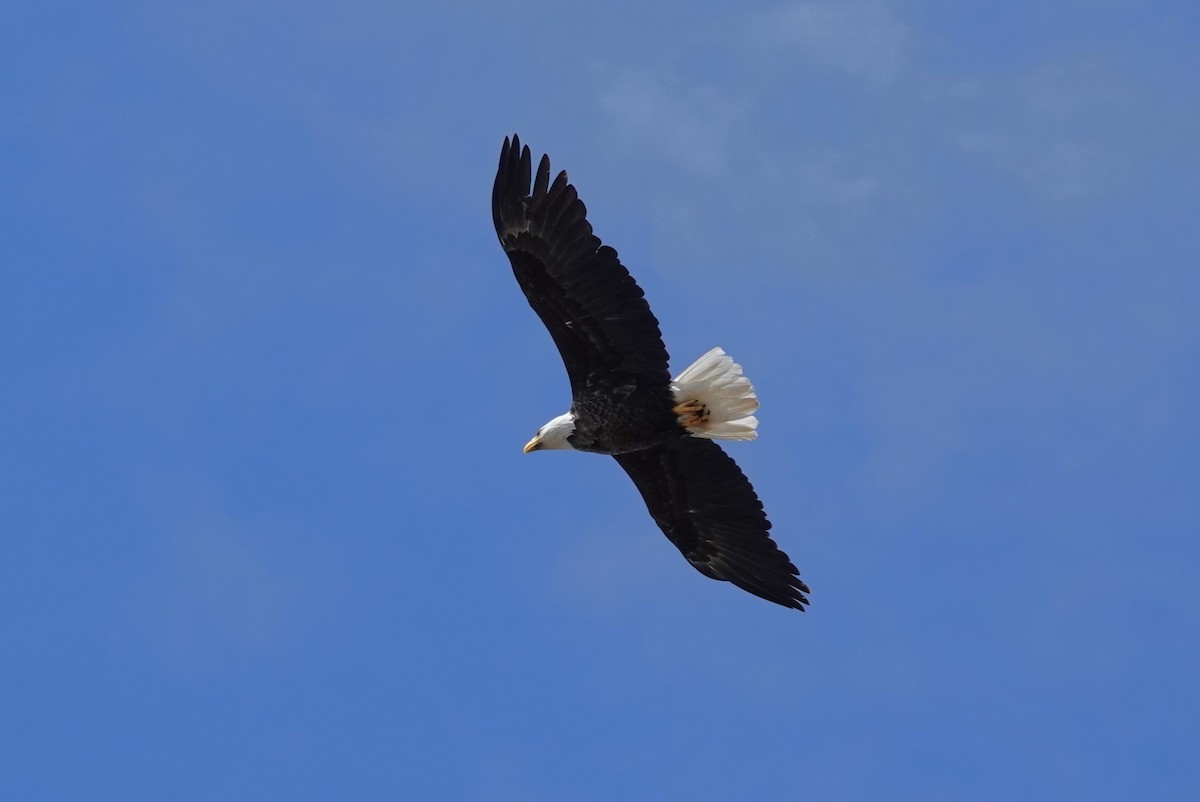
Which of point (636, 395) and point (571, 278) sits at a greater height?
point (571, 278)

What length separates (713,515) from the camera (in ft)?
41.8

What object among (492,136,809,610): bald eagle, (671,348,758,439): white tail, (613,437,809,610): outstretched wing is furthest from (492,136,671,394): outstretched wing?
(613,437,809,610): outstretched wing

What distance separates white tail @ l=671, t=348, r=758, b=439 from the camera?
12.1 meters

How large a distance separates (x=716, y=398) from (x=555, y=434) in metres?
1.20

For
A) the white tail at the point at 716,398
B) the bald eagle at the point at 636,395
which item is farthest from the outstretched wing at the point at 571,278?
the white tail at the point at 716,398

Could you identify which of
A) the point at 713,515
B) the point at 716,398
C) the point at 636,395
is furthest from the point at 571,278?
the point at 713,515

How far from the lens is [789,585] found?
491 inches

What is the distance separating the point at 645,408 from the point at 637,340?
575mm

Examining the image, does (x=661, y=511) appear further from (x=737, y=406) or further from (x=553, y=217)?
(x=553, y=217)

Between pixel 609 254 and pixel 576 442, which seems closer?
pixel 609 254

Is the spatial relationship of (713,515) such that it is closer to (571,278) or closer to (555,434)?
(555,434)

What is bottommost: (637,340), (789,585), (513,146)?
(789,585)

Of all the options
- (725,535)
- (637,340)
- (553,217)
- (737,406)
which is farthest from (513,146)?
(725,535)

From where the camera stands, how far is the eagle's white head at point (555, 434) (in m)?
12.3
